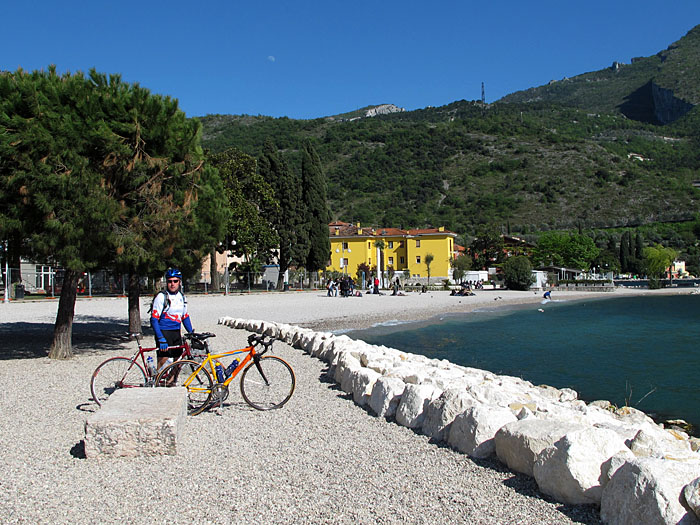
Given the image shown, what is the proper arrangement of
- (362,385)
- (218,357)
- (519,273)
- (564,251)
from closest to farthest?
(218,357), (362,385), (519,273), (564,251)

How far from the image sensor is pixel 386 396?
718 cm

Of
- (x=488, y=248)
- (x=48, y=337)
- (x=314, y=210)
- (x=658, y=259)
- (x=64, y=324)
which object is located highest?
(x=314, y=210)

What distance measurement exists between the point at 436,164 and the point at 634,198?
4144 centimetres

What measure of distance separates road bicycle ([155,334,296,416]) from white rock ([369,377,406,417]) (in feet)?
3.72

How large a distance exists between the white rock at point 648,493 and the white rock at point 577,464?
0.24 meters

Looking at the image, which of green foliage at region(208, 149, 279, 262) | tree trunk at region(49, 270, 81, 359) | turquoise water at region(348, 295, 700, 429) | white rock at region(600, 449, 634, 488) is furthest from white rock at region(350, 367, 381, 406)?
green foliage at region(208, 149, 279, 262)

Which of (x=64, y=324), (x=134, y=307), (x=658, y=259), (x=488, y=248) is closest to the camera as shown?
(x=64, y=324)

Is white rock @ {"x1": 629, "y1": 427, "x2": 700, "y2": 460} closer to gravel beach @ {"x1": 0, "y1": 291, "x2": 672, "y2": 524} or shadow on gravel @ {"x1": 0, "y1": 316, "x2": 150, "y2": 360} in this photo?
gravel beach @ {"x1": 0, "y1": 291, "x2": 672, "y2": 524}

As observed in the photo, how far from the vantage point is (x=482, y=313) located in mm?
34656

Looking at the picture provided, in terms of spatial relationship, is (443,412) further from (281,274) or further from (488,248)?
(488,248)

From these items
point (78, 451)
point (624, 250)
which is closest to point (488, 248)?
point (624, 250)

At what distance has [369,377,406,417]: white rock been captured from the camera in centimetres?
712

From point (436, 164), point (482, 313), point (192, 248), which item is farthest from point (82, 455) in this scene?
point (436, 164)

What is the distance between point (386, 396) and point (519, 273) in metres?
58.6
